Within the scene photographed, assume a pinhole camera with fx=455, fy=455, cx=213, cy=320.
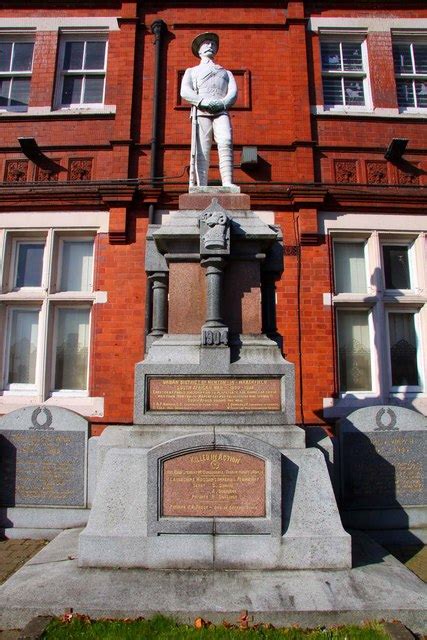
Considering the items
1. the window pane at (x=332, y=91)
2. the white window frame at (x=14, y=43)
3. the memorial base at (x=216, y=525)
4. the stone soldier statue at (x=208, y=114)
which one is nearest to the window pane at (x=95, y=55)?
the white window frame at (x=14, y=43)

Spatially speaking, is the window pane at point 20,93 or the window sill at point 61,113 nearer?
the window sill at point 61,113

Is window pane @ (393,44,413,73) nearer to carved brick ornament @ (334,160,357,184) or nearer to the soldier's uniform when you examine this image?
carved brick ornament @ (334,160,357,184)

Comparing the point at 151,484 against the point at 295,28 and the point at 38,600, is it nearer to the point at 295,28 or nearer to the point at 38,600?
the point at 38,600

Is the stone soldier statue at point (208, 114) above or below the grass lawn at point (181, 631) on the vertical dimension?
above

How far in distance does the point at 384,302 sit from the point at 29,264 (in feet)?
21.7

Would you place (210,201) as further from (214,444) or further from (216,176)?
(216,176)

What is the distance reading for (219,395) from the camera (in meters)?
4.24

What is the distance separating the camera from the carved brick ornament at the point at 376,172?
28.2ft

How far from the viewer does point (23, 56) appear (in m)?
9.48

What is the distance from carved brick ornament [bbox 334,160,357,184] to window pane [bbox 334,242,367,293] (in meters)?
1.18

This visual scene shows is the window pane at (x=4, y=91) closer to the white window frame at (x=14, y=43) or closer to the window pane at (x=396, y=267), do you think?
the white window frame at (x=14, y=43)

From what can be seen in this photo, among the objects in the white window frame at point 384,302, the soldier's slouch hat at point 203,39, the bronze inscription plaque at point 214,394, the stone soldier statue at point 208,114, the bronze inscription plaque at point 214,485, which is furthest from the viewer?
the white window frame at point 384,302

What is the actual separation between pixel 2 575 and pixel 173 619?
2147 mm

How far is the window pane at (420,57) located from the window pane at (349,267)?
13.4 feet
